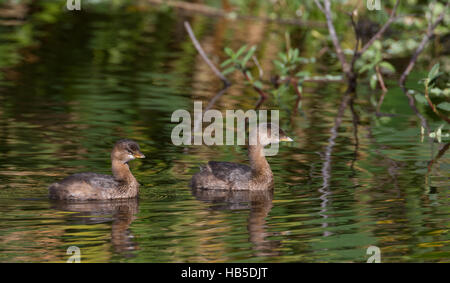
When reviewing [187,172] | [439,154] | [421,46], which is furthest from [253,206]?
[421,46]

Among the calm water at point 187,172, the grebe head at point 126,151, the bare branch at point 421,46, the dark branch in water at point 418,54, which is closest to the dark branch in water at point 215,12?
the calm water at point 187,172

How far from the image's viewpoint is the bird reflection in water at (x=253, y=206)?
406 inches

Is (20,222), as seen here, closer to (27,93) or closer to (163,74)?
(27,93)

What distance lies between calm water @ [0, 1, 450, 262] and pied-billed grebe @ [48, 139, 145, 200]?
18cm

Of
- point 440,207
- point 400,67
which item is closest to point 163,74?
point 400,67

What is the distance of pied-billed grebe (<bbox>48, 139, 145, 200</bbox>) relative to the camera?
39.6 feet

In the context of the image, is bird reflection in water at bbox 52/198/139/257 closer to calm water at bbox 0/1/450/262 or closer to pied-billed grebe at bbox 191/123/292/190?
calm water at bbox 0/1/450/262

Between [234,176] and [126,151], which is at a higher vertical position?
[126,151]

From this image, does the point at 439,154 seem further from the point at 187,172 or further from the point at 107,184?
the point at 107,184

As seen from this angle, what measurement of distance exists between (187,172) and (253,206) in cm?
168

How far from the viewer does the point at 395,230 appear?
436 inches

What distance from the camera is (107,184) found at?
12.4 m

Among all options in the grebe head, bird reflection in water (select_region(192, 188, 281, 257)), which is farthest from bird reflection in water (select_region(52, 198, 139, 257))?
bird reflection in water (select_region(192, 188, 281, 257))

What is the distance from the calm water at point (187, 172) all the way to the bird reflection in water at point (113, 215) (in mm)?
26
